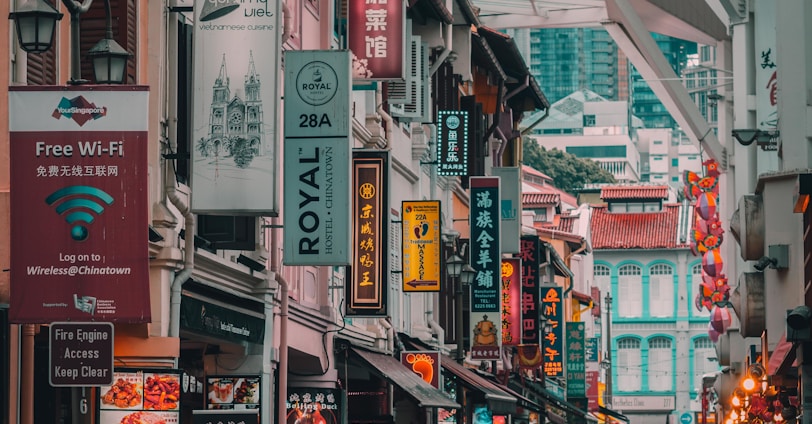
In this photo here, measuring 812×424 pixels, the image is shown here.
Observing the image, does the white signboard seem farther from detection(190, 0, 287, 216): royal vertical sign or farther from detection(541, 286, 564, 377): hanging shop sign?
detection(190, 0, 287, 216): royal vertical sign

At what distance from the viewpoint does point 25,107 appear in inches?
497

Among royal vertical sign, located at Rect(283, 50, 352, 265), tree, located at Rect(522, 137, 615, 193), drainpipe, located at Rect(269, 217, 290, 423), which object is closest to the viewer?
royal vertical sign, located at Rect(283, 50, 352, 265)

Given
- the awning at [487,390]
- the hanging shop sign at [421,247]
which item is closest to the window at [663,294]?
the awning at [487,390]

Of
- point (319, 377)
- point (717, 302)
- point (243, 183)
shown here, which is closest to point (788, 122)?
point (243, 183)

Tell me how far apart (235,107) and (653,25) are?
77.3 ft

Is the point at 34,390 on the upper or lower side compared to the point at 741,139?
lower

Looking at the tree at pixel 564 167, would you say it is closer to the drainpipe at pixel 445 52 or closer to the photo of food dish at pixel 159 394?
the drainpipe at pixel 445 52

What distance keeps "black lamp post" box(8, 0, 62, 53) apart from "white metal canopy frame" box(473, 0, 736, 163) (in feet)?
79.2

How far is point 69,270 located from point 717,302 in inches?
1058

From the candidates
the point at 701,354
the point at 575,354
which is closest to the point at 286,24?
the point at 575,354

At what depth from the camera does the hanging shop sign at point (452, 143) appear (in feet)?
111

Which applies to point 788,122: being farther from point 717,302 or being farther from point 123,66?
point 717,302

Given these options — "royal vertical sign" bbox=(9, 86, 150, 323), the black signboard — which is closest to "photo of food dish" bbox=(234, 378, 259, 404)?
the black signboard

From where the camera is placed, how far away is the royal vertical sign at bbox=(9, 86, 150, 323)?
1262 centimetres
